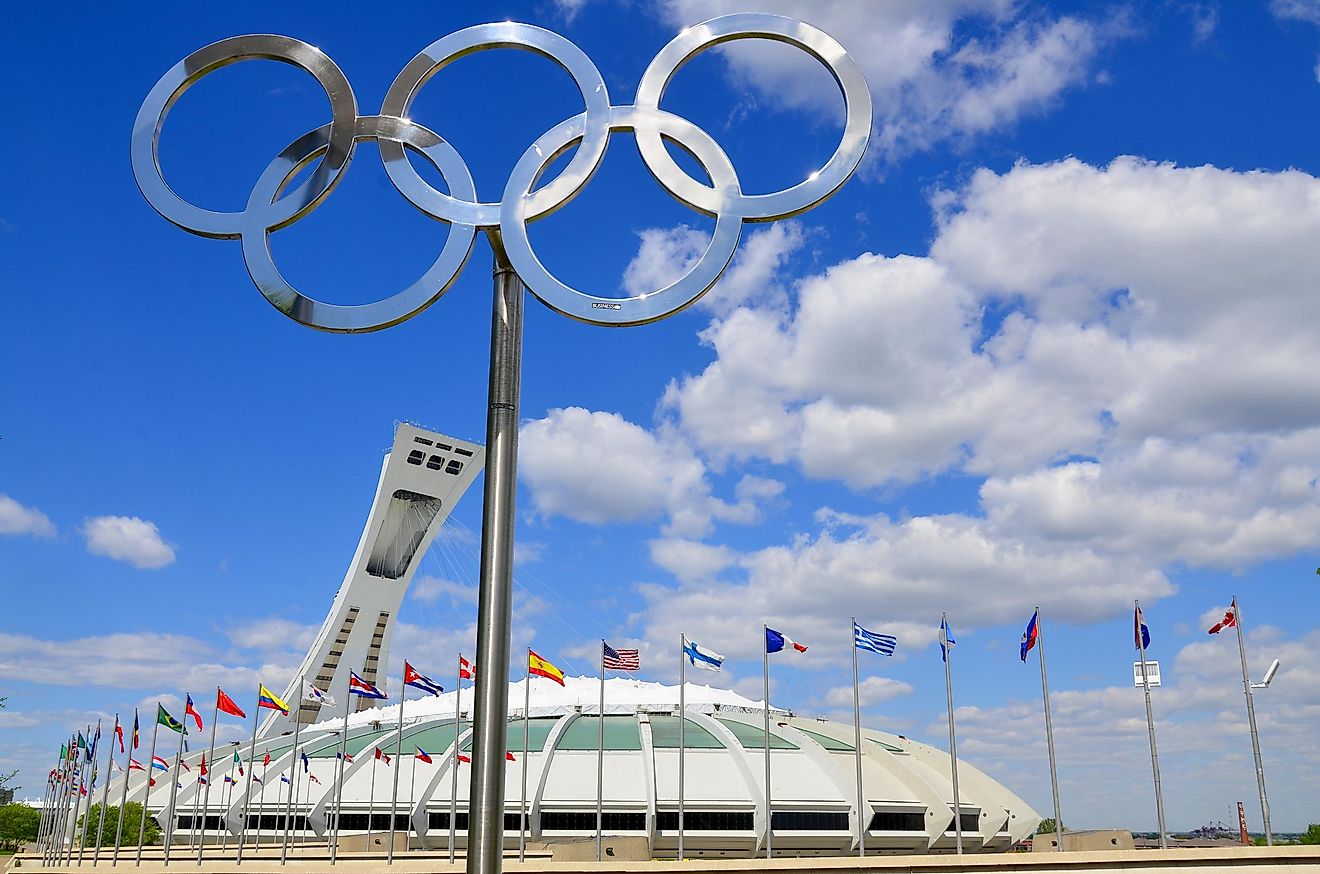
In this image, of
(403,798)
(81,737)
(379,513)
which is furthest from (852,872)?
(379,513)

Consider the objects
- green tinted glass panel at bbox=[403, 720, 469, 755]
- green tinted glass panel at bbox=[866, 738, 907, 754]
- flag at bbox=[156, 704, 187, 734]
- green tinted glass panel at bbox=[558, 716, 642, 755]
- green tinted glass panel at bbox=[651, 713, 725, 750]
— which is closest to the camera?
flag at bbox=[156, 704, 187, 734]

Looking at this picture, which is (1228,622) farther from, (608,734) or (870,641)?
(608,734)

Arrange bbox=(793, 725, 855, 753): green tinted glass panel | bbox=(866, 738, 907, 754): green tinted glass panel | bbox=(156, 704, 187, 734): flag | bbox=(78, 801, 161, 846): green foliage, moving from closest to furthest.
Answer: bbox=(156, 704, 187, 734): flag, bbox=(793, 725, 855, 753): green tinted glass panel, bbox=(78, 801, 161, 846): green foliage, bbox=(866, 738, 907, 754): green tinted glass panel

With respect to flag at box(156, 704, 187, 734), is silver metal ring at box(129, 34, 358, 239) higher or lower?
higher

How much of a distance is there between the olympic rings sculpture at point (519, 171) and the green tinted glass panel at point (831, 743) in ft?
143

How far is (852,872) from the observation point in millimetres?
19703

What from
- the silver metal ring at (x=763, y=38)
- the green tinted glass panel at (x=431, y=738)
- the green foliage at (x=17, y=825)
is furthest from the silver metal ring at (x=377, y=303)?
the green foliage at (x=17, y=825)

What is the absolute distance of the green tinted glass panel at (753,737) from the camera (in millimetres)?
49312

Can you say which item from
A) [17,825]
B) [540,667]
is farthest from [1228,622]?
[17,825]

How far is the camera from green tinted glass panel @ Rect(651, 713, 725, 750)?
49125 mm

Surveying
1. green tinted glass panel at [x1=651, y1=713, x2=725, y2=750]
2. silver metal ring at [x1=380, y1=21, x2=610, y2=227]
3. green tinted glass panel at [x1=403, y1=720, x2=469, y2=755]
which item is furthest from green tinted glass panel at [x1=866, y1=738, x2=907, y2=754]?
silver metal ring at [x1=380, y1=21, x2=610, y2=227]

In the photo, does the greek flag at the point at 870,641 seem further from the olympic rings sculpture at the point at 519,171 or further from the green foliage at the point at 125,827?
the green foliage at the point at 125,827

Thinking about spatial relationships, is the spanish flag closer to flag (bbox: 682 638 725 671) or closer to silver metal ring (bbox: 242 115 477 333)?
flag (bbox: 682 638 725 671)

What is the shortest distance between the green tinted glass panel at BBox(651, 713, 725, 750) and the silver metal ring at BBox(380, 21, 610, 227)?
41.1 metres
